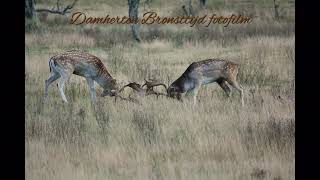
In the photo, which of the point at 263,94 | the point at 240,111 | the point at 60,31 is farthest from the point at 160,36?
the point at 240,111

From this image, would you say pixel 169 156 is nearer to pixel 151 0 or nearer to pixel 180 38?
Answer: pixel 180 38

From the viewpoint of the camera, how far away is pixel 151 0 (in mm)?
36469

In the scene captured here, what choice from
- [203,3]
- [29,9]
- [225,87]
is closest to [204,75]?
[225,87]

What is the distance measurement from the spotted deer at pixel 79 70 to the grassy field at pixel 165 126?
1.11ft

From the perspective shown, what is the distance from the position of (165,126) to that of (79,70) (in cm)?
339

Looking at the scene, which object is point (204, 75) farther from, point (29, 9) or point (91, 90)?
point (29, 9)

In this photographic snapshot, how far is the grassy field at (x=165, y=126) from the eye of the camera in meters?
10.4

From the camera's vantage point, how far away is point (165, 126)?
12336 millimetres

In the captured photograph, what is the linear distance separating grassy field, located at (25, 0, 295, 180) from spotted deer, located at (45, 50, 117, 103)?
34cm

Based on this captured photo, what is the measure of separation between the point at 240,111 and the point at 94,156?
360 centimetres

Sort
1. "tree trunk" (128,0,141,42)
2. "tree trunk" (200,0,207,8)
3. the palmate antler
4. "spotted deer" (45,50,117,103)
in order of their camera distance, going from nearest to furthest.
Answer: the palmate antler
"spotted deer" (45,50,117,103)
"tree trunk" (128,0,141,42)
"tree trunk" (200,0,207,8)

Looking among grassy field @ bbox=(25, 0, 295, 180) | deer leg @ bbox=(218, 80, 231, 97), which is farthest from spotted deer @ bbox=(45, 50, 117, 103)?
deer leg @ bbox=(218, 80, 231, 97)

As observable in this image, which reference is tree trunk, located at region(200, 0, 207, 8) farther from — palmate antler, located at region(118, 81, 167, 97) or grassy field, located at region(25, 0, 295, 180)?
palmate antler, located at region(118, 81, 167, 97)

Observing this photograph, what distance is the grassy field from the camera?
10422 mm
